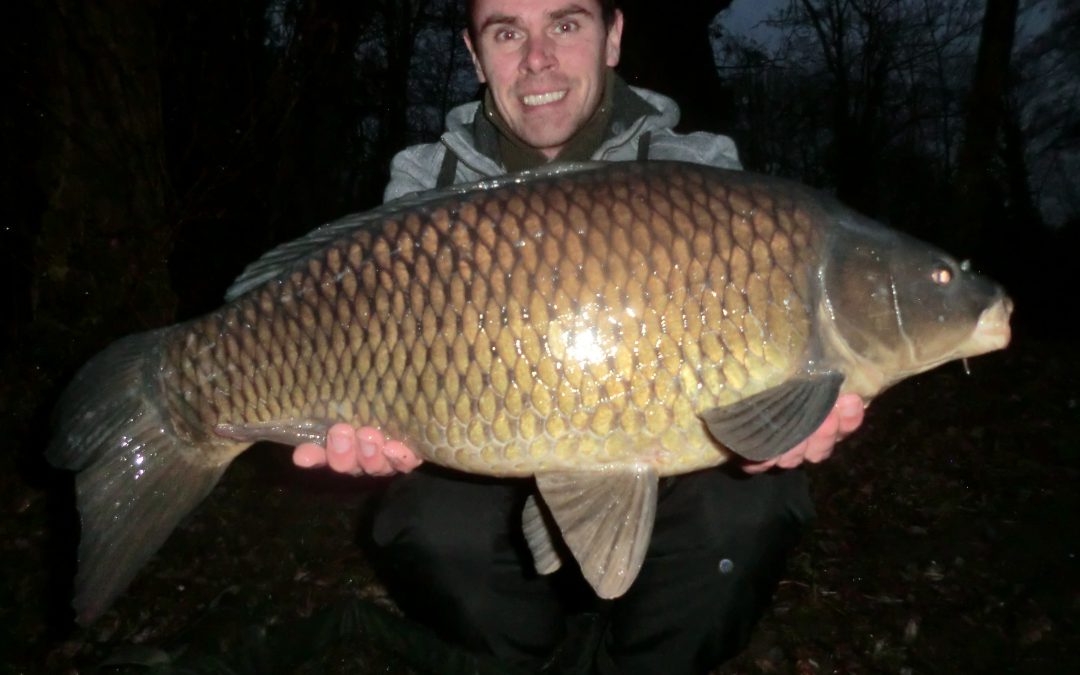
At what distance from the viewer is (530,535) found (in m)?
1.64

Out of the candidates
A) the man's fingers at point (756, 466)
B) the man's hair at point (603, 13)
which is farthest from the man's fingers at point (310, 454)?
the man's hair at point (603, 13)

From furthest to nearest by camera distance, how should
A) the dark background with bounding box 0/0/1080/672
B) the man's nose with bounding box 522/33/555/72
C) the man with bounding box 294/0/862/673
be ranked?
the dark background with bounding box 0/0/1080/672 → the man's nose with bounding box 522/33/555/72 → the man with bounding box 294/0/862/673

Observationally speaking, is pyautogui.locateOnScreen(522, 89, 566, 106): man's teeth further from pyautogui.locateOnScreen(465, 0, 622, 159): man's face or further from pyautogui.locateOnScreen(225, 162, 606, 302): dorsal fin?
pyautogui.locateOnScreen(225, 162, 606, 302): dorsal fin

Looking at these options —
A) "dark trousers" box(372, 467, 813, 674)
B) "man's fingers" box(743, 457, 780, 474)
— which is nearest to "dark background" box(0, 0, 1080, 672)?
"dark trousers" box(372, 467, 813, 674)

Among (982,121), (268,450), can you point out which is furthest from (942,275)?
(982,121)

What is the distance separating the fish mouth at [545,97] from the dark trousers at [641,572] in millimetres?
943

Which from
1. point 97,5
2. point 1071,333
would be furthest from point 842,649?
point 1071,333

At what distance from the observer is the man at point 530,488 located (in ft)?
5.86

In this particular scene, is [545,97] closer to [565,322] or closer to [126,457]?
[565,322]

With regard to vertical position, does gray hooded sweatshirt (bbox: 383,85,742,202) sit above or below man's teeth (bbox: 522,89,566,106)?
below

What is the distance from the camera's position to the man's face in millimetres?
1991

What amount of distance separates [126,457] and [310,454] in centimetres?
35

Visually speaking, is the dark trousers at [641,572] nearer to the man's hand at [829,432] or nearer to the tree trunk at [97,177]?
the man's hand at [829,432]

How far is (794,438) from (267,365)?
973 mm
